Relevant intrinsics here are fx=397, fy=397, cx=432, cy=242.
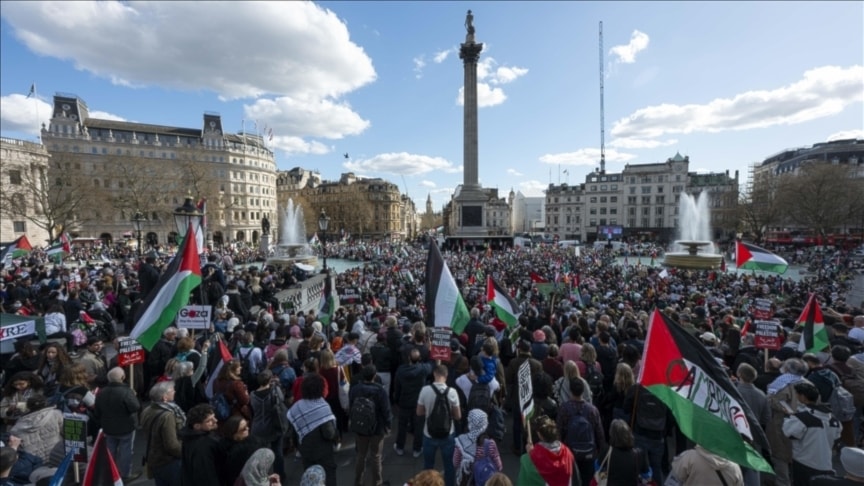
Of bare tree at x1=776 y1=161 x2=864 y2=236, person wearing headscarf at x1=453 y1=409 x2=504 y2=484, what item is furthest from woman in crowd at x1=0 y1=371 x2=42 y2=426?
bare tree at x1=776 y1=161 x2=864 y2=236

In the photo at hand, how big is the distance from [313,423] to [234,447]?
2.62ft

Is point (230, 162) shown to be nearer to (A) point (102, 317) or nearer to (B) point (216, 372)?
(A) point (102, 317)

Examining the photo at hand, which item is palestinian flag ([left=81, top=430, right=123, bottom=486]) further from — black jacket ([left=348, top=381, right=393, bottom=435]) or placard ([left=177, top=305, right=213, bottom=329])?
placard ([left=177, top=305, right=213, bottom=329])

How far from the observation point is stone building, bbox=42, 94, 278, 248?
5394 centimetres

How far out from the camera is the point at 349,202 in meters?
96.7

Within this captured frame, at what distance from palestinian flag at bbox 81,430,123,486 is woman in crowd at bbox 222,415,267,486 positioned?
0.80 m

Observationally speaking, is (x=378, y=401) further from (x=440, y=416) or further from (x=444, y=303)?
(x=444, y=303)

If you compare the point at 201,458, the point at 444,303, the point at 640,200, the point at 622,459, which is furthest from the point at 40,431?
the point at 640,200

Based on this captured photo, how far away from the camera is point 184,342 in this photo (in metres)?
6.07

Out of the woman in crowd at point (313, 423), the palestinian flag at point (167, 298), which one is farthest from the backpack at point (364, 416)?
the palestinian flag at point (167, 298)

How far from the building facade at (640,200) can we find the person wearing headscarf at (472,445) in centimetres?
8378

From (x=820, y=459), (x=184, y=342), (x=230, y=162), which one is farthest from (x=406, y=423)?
(x=230, y=162)

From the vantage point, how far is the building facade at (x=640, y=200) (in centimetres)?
8412

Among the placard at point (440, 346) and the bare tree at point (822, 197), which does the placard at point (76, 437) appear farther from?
the bare tree at point (822, 197)
